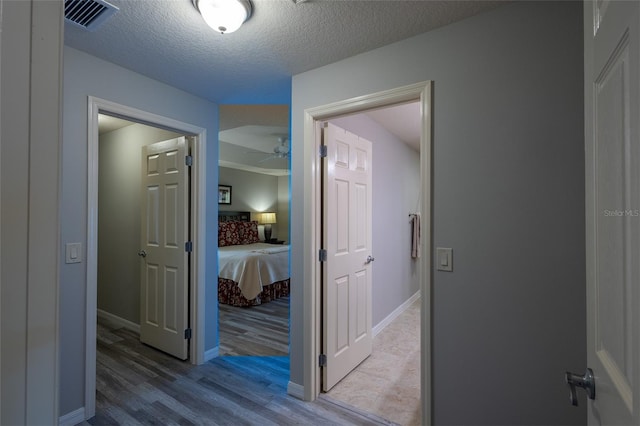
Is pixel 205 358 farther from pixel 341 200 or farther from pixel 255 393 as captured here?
pixel 341 200

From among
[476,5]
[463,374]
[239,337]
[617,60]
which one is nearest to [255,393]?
[239,337]

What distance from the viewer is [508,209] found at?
1531 millimetres

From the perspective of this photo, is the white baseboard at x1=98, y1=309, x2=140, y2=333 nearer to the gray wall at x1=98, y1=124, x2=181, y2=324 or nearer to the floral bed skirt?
the gray wall at x1=98, y1=124, x2=181, y2=324

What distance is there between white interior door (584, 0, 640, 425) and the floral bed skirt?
405 cm

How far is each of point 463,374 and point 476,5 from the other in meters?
1.92

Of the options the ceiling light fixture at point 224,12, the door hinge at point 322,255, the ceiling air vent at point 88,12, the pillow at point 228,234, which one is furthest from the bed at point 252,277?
the ceiling light fixture at point 224,12

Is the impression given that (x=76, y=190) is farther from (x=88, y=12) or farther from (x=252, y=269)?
(x=252, y=269)

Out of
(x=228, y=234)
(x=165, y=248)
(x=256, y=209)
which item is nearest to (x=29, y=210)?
(x=165, y=248)

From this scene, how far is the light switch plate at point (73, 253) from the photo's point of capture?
6.39ft

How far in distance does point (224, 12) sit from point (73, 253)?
1.75m

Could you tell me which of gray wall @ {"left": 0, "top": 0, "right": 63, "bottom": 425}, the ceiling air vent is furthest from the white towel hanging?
gray wall @ {"left": 0, "top": 0, "right": 63, "bottom": 425}

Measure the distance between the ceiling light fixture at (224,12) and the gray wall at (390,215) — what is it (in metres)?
1.53

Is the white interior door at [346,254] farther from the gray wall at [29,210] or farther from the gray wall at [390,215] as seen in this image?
the gray wall at [29,210]

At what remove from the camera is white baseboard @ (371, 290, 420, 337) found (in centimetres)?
349
